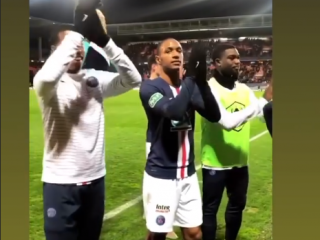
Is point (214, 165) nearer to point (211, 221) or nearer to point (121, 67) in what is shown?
point (211, 221)

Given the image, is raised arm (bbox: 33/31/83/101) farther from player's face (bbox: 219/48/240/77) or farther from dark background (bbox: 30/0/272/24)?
player's face (bbox: 219/48/240/77)

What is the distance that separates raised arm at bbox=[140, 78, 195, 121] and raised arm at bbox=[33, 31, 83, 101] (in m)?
0.25

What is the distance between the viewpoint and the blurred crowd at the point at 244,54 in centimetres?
172

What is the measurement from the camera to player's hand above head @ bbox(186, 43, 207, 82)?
1706 millimetres

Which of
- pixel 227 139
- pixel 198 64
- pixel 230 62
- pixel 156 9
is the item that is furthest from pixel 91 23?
pixel 227 139

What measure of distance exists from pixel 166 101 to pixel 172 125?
94mm

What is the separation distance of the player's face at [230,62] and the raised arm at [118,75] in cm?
28

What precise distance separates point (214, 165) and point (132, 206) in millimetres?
312

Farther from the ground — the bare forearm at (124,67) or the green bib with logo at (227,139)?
the bare forearm at (124,67)

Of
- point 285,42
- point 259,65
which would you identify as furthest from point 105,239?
point 285,42

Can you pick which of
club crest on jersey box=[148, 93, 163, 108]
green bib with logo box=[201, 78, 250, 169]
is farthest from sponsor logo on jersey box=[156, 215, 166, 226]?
club crest on jersey box=[148, 93, 163, 108]

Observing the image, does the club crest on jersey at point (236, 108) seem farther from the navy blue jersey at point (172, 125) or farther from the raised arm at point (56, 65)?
the raised arm at point (56, 65)

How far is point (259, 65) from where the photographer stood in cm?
171

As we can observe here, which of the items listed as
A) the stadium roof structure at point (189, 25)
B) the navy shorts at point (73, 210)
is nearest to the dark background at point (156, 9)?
the stadium roof structure at point (189, 25)
